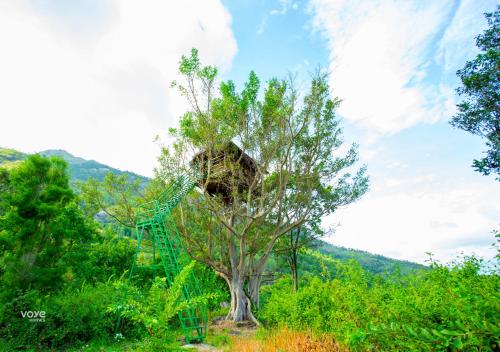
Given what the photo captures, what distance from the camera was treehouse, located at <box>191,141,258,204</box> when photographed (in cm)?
1569

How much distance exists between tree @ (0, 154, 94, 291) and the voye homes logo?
1.00 metres

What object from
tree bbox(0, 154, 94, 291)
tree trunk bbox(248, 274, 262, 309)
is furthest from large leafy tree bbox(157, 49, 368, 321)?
tree bbox(0, 154, 94, 291)

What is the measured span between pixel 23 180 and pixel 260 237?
13.2 metres

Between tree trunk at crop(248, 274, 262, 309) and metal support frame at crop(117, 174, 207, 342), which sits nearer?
metal support frame at crop(117, 174, 207, 342)

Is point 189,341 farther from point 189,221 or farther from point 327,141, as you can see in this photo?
point 327,141

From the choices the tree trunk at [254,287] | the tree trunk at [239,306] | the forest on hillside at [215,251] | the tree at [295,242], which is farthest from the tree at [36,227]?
the tree at [295,242]

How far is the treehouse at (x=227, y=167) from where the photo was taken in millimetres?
15688

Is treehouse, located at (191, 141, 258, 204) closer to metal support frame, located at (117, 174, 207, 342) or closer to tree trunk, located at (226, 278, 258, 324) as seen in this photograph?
metal support frame, located at (117, 174, 207, 342)

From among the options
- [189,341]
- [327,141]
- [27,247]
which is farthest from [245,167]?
[27,247]

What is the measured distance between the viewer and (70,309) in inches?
423

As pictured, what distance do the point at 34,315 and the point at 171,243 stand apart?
5.11 meters

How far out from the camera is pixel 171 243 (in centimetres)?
1230

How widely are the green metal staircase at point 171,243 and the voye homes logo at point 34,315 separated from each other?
125 inches

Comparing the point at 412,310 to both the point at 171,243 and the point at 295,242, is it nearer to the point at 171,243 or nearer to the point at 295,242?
the point at 171,243
